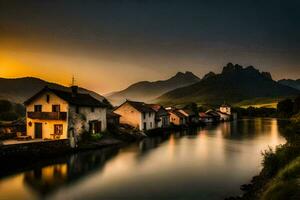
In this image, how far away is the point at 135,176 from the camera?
27203 mm

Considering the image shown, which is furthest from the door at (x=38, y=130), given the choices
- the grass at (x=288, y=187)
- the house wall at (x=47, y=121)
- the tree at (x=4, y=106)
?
the grass at (x=288, y=187)

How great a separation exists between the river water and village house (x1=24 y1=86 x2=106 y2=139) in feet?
15.1

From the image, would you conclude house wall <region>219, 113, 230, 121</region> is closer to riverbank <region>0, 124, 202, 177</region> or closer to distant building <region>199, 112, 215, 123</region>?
distant building <region>199, 112, 215, 123</region>

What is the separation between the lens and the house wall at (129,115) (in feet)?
205

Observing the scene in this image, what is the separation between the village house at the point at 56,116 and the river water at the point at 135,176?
15.1ft

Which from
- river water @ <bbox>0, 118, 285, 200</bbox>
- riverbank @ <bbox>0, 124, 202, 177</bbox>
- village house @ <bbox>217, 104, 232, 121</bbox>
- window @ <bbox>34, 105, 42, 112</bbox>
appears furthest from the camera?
village house @ <bbox>217, 104, 232, 121</bbox>

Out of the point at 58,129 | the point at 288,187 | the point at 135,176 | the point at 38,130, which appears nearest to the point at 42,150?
the point at 58,129

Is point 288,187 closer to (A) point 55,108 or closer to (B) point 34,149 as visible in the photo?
(B) point 34,149

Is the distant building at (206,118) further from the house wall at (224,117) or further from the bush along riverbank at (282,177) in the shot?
the bush along riverbank at (282,177)

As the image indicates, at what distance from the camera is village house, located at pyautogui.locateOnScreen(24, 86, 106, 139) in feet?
129

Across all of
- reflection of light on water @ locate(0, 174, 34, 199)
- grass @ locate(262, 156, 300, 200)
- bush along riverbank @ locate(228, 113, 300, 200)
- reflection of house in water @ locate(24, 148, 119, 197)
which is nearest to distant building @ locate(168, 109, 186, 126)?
reflection of house in water @ locate(24, 148, 119, 197)

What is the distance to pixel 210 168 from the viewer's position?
30.3 meters

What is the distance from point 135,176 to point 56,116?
1720 cm

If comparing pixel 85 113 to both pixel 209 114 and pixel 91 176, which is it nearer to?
pixel 91 176
